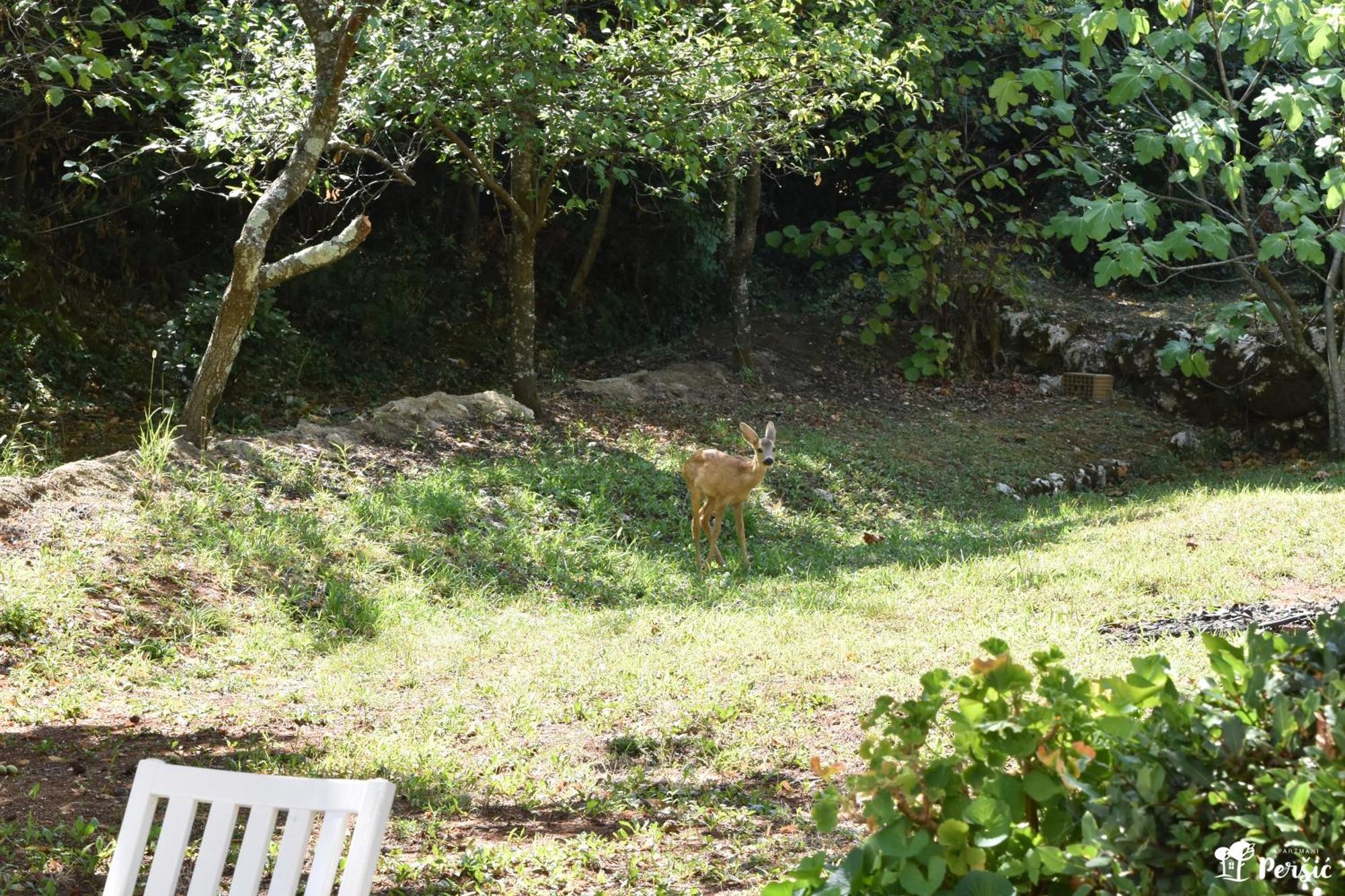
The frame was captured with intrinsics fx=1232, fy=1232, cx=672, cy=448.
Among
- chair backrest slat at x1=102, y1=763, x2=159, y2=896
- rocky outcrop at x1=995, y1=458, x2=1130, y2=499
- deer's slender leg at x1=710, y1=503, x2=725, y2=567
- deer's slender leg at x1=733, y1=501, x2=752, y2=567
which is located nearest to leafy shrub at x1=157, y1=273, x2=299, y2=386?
deer's slender leg at x1=710, y1=503, x2=725, y2=567

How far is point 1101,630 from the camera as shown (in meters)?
6.16

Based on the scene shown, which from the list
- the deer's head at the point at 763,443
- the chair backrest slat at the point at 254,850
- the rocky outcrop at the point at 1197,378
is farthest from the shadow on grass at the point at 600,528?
the chair backrest slat at the point at 254,850

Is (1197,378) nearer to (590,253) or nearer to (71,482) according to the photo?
(590,253)

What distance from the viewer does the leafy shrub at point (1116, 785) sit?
1621mm

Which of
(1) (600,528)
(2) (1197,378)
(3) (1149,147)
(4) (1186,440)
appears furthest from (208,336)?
(2) (1197,378)

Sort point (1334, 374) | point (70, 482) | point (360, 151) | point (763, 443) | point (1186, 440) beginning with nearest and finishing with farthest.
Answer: point (70, 482)
point (763, 443)
point (360, 151)
point (1334, 374)
point (1186, 440)

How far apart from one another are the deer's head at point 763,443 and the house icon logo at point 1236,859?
6800mm

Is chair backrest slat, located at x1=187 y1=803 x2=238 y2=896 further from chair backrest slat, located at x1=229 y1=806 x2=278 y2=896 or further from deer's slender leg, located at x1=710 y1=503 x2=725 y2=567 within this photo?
deer's slender leg, located at x1=710 y1=503 x2=725 y2=567

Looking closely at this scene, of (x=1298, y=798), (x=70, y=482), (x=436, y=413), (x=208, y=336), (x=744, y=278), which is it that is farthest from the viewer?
(x=744, y=278)

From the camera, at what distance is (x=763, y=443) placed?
8.54 m

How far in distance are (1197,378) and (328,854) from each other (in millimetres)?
14181

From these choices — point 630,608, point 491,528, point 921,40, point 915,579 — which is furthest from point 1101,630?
point 921,40

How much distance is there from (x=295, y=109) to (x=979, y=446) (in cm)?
732

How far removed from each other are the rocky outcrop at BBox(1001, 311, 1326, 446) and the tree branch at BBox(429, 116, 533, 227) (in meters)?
7.33
